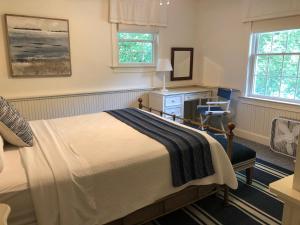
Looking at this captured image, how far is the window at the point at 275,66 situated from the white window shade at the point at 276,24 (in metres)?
0.12

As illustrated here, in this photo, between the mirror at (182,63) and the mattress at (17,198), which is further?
the mirror at (182,63)

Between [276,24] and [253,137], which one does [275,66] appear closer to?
[276,24]

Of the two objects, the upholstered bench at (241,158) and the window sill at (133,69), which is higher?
the window sill at (133,69)

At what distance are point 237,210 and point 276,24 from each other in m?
2.79

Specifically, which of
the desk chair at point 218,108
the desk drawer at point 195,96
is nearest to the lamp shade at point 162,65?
the desk drawer at point 195,96

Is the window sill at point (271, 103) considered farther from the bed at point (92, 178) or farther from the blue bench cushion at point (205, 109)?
the bed at point (92, 178)

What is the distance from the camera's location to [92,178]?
163cm

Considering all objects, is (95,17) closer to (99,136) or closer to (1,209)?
(99,136)

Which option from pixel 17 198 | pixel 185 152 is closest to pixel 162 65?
pixel 185 152

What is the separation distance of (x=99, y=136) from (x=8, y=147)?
0.76 m

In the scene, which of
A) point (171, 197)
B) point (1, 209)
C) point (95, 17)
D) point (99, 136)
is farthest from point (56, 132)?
point (95, 17)

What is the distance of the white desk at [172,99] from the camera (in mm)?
4199

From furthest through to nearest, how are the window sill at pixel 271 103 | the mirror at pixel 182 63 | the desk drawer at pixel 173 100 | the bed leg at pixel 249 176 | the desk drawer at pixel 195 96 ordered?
the mirror at pixel 182 63
the desk drawer at pixel 195 96
the desk drawer at pixel 173 100
the window sill at pixel 271 103
the bed leg at pixel 249 176

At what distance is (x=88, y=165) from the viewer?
1.68 m
